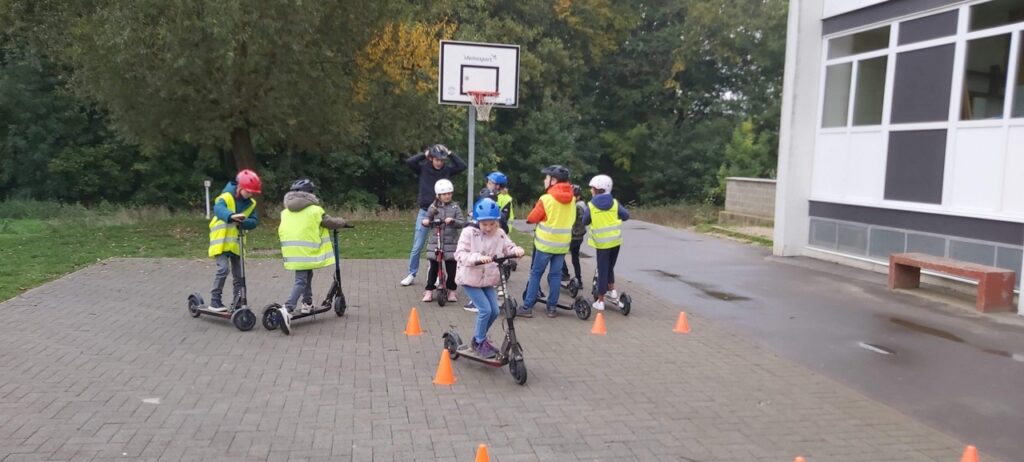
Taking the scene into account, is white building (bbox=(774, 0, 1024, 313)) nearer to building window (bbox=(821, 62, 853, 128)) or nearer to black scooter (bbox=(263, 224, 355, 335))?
building window (bbox=(821, 62, 853, 128))

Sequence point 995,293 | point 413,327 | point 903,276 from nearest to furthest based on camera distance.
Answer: point 413,327
point 995,293
point 903,276

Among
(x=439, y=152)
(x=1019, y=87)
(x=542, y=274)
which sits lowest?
(x=542, y=274)

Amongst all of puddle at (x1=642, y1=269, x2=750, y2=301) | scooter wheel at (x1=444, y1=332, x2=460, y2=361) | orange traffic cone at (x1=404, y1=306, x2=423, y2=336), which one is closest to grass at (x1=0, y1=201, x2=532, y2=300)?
puddle at (x1=642, y1=269, x2=750, y2=301)

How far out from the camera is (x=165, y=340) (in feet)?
23.6

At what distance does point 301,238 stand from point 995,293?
831cm

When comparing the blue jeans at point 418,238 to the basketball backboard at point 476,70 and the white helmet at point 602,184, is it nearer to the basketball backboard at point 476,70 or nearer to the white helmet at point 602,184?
the white helmet at point 602,184

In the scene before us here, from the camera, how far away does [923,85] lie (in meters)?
11.5

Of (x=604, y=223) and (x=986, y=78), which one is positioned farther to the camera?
(x=986, y=78)

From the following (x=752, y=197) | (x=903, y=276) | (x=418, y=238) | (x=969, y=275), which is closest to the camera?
(x=969, y=275)

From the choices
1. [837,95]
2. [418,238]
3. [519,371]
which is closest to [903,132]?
[837,95]

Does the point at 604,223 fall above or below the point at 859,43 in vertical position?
below

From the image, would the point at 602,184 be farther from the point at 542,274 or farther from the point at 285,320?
the point at 285,320

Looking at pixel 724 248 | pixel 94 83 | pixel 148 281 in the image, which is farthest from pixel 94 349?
pixel 94 83

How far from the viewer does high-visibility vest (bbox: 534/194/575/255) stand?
326 inches
